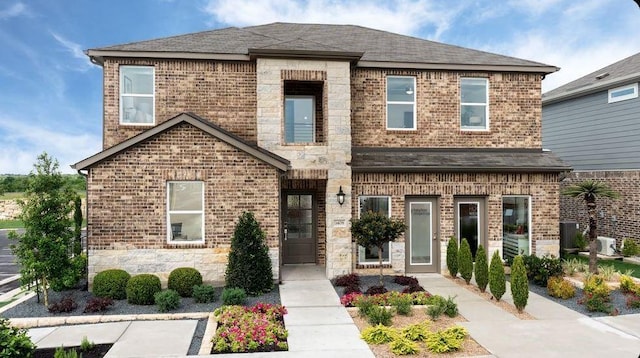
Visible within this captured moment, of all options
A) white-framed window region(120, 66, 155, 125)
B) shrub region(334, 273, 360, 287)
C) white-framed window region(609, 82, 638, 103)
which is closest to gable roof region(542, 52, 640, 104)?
white-framed window region(609, 82, 638, 103)

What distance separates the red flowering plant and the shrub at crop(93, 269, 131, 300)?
2850 millimetres

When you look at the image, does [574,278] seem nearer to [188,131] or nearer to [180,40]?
[188,131]

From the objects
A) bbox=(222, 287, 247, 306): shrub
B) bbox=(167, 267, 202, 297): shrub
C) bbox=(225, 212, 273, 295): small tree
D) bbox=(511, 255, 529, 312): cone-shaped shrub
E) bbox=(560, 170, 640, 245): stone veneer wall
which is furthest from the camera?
bbox=(560, 170, 640, 245): stone veneer wall

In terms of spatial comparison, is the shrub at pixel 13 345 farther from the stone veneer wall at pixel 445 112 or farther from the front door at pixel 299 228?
the stone veneer wall at pixel 445 112

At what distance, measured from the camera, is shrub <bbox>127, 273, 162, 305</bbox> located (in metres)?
9.29

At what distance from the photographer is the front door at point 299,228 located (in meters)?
13.5

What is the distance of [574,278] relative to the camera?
11781 mm

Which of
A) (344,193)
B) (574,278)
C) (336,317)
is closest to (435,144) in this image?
(344,193)

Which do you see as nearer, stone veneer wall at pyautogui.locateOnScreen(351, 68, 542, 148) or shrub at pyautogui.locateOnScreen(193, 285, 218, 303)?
shrub at pyautogui.locateOnScreen(193, 285, 218, 303)

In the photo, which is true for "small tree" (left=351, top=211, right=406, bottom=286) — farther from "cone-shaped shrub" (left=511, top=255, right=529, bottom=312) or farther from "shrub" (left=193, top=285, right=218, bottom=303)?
"shrub" (left=193, top=285, right=218, bottom=303)

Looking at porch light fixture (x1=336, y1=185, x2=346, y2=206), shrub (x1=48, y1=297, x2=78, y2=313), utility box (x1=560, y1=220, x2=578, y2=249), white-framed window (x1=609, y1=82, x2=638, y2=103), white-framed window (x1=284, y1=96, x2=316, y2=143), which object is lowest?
shrub (x1=48, y1=297, x2=78, y2=313)

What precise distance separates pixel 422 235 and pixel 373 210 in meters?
1.73

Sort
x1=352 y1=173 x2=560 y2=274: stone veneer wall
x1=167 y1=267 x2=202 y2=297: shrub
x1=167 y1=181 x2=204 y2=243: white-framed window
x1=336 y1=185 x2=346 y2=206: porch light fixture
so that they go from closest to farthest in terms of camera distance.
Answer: x1=167 y1=267 x2=202 y2=297: shrub, x1=167 y1=181 x2=204 y2=243: white-framed window, x1=336 y1=185 x2=346 y2=206: porch light fixture, x1=352 y1=173 x2=560 y2=274: stone veneer wall

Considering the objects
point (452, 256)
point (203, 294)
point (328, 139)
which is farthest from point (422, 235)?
point (203, 294)
